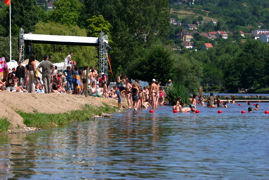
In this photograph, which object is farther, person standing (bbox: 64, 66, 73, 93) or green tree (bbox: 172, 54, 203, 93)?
green tree (bbox: 172, 54, 203, 93)

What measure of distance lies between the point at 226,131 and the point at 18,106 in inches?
297

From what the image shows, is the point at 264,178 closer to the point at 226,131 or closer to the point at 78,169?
the point at 78,169

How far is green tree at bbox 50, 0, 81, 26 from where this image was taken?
85444mm

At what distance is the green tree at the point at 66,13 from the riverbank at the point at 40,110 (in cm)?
6501

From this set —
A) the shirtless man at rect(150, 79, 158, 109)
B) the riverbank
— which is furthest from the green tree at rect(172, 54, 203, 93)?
the riverbank

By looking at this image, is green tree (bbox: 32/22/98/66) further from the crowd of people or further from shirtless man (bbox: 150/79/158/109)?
shirtless man (bbox: 150/79/158/109)

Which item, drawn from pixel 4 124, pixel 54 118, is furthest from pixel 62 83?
pixel 4 124

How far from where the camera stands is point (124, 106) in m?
29.4

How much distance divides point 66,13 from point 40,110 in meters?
71.5

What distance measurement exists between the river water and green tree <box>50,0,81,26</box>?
7320 centimetres

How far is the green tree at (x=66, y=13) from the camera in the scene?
8544 cm

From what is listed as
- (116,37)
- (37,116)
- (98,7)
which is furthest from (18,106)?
→ (98,7)

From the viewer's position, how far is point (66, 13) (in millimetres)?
86188

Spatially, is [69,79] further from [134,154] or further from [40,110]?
[134,154]
